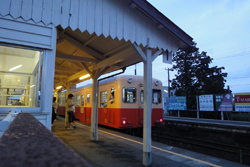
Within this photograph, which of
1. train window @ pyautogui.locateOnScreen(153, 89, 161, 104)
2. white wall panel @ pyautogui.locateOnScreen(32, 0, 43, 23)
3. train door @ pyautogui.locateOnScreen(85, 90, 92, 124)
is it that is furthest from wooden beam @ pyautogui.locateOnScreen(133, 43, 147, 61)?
train door @ pyautogui.locateOnScreen(85, 90, 92, 124)

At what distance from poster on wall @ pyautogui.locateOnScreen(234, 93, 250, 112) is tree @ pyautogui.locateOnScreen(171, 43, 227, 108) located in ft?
25.0

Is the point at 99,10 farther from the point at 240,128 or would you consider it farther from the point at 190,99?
the point at 190,99

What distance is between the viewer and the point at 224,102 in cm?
1533

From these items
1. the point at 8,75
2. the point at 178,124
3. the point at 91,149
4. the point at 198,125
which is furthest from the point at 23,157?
the point at 178,124

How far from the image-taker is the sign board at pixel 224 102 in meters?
14.9

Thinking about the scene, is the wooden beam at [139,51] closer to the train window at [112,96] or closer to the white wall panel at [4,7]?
the white wall panel at [4,7]

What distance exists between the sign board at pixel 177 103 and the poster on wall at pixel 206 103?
6.28 feet

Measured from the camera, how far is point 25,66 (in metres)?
3.85

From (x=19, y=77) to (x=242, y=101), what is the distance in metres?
15.3

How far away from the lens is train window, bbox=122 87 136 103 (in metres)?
8.43

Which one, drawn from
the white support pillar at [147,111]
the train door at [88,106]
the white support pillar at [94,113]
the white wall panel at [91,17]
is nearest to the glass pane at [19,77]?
the white wall panel at [91,17]

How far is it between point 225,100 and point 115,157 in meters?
13.4

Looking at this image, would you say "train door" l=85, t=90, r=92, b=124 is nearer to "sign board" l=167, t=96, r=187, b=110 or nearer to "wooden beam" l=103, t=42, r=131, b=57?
"wooden beam" l=103, t=42, r=131, b=57

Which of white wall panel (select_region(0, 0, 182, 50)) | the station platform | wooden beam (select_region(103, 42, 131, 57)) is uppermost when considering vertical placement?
white wall panel (select_region(0, 0, 182, 50))
